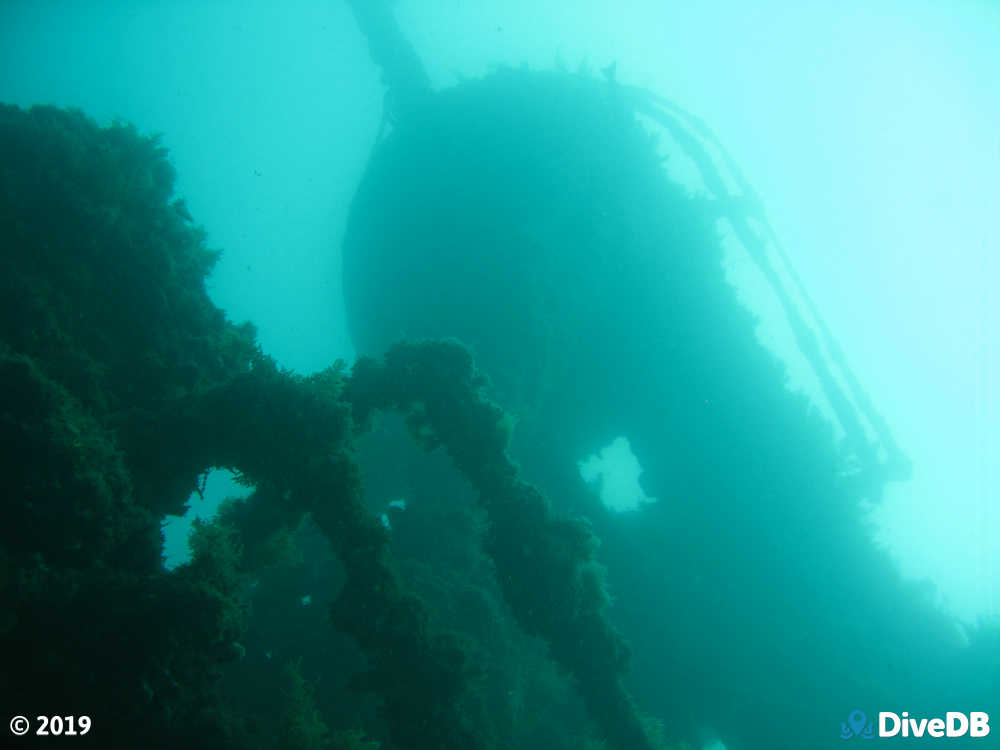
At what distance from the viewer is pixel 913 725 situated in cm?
1538

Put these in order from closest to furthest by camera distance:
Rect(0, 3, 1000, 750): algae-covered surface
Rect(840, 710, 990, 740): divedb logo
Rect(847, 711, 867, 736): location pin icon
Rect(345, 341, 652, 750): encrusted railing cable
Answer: Rect(0, 3, 1000, 750): algae-covered surface → Rect(345, 341, 652, 750): encrusted railing cable → Rect(840, 710, 990, 740): divedb logo → Rect(847, 711, 867, 736): location pin icon

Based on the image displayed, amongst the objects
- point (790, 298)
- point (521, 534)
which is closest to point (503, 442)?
A: point (521, 534)

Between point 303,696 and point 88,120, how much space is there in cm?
1053

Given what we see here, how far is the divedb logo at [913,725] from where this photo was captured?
50.2 feet

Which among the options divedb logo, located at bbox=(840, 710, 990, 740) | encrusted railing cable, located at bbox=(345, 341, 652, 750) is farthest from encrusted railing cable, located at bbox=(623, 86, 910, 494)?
encrusted railing cable, located at bbox=(345, 341, 652, 750)

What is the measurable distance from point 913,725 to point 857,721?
58.2 inches

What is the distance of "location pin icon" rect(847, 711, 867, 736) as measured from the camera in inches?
614

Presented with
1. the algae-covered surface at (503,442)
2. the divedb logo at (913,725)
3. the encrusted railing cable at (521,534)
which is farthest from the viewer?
the divedb logo at (913,725)

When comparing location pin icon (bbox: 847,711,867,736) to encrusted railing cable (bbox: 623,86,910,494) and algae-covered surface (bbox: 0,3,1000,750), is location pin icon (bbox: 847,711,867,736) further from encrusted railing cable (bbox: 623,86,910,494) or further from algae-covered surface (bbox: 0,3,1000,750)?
encrusted railing cable (bbox: 623,86,910,494)

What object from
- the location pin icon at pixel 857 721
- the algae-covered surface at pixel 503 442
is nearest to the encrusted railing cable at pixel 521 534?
the algae-covered surface at pixel 503 442

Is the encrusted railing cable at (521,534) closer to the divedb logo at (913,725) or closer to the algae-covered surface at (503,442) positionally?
the algae-covered surface at (503,442)

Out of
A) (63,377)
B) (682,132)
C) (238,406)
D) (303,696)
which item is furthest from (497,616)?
(682,132)

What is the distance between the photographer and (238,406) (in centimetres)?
744

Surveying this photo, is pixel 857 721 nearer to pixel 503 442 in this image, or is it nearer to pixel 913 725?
pixel 913 725
